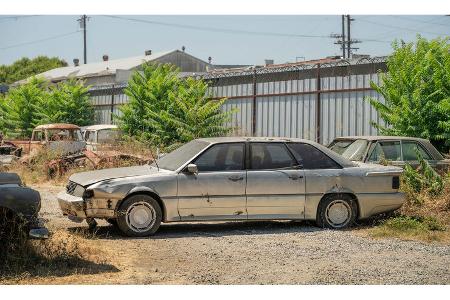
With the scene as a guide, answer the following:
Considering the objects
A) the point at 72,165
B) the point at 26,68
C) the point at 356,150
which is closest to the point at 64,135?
the point at 72,165

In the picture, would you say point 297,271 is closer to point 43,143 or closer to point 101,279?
point 101,279

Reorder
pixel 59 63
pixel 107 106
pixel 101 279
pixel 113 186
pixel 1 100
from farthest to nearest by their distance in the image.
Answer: pixel 59 63 < pixel 1 100 < pixel 107 106 < pixel 113 186 < pixel 101 279

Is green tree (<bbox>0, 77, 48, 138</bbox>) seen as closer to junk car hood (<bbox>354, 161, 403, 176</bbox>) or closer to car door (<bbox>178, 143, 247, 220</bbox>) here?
car door (<bbox>178, 143, 247, 220</bbox>)

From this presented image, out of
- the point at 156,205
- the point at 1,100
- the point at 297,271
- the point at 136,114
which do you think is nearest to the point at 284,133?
the point at 136,114

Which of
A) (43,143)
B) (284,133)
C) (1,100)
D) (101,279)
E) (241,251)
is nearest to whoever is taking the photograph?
(101,279)

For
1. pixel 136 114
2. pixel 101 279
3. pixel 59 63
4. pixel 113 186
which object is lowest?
pixel 101 279

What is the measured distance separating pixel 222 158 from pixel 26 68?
63.3m

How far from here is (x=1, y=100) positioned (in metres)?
39.7

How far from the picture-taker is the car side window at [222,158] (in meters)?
11.0

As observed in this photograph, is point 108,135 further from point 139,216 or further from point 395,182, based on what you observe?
point 395,182

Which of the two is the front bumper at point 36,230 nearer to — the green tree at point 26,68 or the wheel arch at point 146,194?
the wheel arch at point 146,194

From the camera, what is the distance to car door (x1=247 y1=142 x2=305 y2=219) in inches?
433

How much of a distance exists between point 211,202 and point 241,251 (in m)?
1.59

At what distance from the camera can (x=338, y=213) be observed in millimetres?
11414
